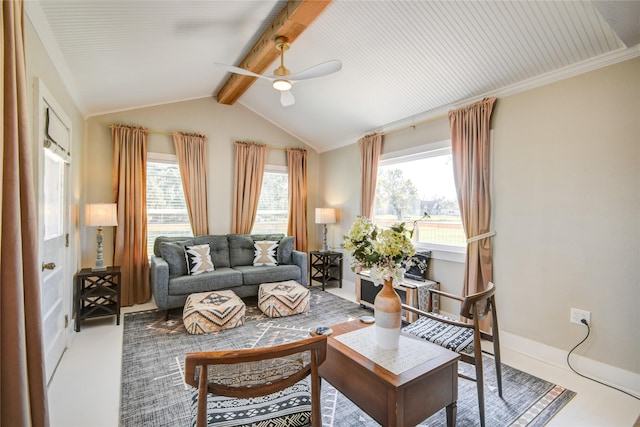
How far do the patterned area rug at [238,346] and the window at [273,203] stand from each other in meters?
2.11

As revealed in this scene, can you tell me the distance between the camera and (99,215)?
3.70 meters

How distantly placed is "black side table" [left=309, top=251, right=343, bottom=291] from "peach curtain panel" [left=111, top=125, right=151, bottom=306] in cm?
259

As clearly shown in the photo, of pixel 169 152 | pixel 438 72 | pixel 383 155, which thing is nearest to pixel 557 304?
pixel 438 72

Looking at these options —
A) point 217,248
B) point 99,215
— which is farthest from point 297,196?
point 99,215

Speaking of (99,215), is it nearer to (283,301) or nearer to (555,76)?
(283,301)

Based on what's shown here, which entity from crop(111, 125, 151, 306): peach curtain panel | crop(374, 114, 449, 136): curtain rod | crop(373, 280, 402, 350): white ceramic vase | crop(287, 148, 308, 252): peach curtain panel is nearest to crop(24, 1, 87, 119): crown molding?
crop(111, 125, 151, 306): peach curtain panel

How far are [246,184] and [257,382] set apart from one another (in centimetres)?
422

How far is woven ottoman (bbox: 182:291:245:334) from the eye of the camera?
3.31m

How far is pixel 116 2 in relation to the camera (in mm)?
2154

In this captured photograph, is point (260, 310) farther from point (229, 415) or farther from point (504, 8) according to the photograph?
point (504, 8)

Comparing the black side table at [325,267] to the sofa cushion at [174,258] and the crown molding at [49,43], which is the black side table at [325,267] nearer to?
the sofa cushion at [174,258]

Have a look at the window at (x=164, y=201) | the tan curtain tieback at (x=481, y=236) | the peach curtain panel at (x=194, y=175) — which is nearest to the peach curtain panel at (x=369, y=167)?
the tan curtain tieback at (x=481, y=236)

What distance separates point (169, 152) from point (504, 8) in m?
4.37

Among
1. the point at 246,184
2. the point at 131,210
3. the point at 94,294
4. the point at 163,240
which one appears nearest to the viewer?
the point at 94,294
